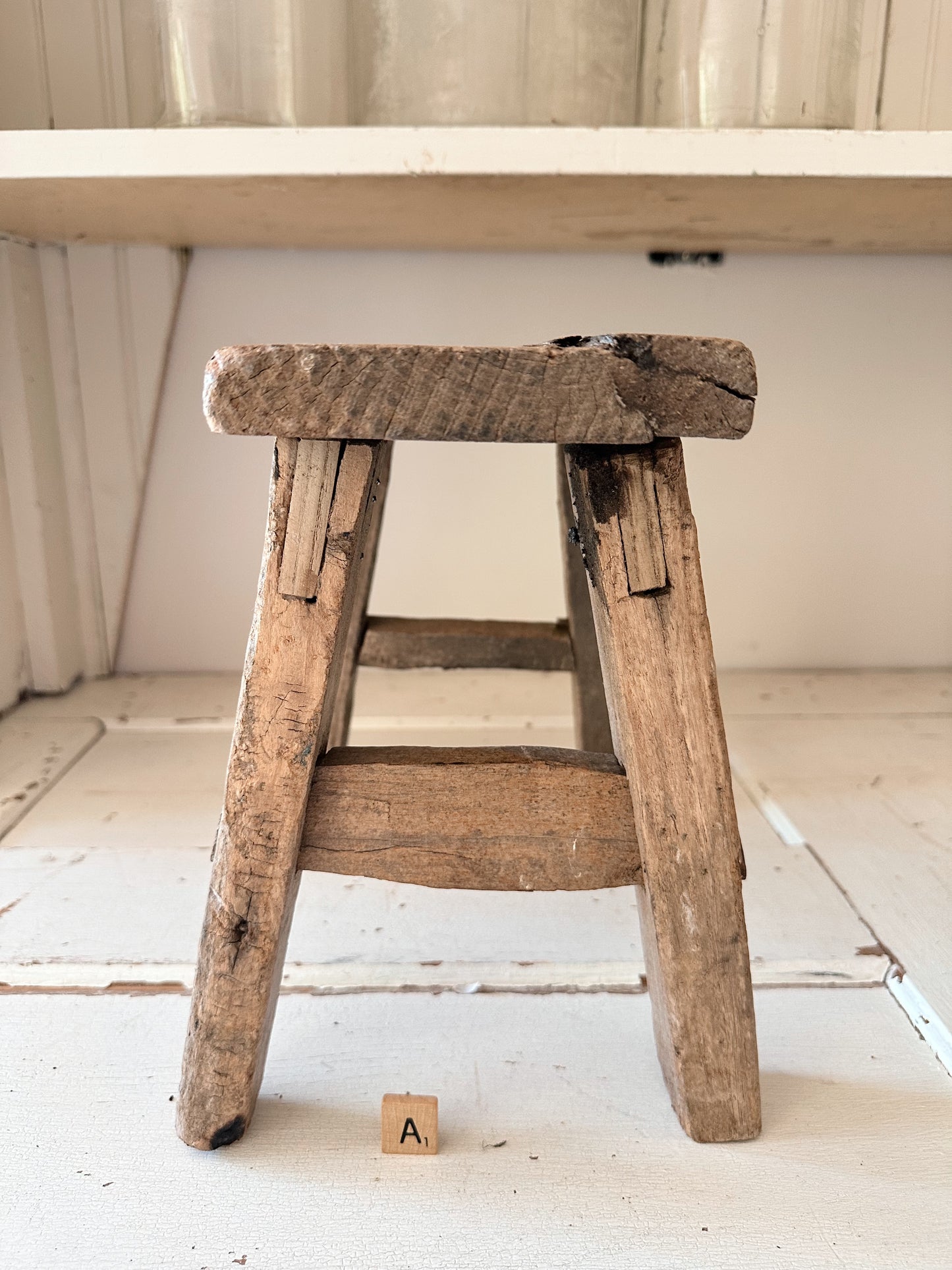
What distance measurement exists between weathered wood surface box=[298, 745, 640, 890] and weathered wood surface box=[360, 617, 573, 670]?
566 mm

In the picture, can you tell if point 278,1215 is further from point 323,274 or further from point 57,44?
point 57,44

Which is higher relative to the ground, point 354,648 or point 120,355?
point 120,355

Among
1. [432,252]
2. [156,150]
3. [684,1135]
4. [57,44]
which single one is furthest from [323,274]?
[684,1135]

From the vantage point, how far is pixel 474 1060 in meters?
0.85

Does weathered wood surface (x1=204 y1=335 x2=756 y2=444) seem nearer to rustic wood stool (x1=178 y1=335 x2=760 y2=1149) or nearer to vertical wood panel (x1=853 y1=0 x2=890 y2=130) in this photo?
rustic wood stool (x1=178 y1=335 x2=760 y2=1149)

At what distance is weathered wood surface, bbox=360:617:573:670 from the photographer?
131cm

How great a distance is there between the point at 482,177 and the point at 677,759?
2.35 feet

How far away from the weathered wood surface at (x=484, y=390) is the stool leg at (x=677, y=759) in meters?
0.05

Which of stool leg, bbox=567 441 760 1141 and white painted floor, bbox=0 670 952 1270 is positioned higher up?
stool leg, bbox=567 441 760 1141

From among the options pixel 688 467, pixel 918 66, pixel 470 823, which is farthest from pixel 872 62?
pixel 470 823

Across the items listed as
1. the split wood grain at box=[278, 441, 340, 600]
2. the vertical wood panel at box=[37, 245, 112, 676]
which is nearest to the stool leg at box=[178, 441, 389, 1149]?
the split wood grain at box=[278, 441, 340, 600]

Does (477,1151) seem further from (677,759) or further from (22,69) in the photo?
(22,69)

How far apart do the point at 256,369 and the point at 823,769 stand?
1.11 metres

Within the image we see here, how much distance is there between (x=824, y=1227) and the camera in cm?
68
